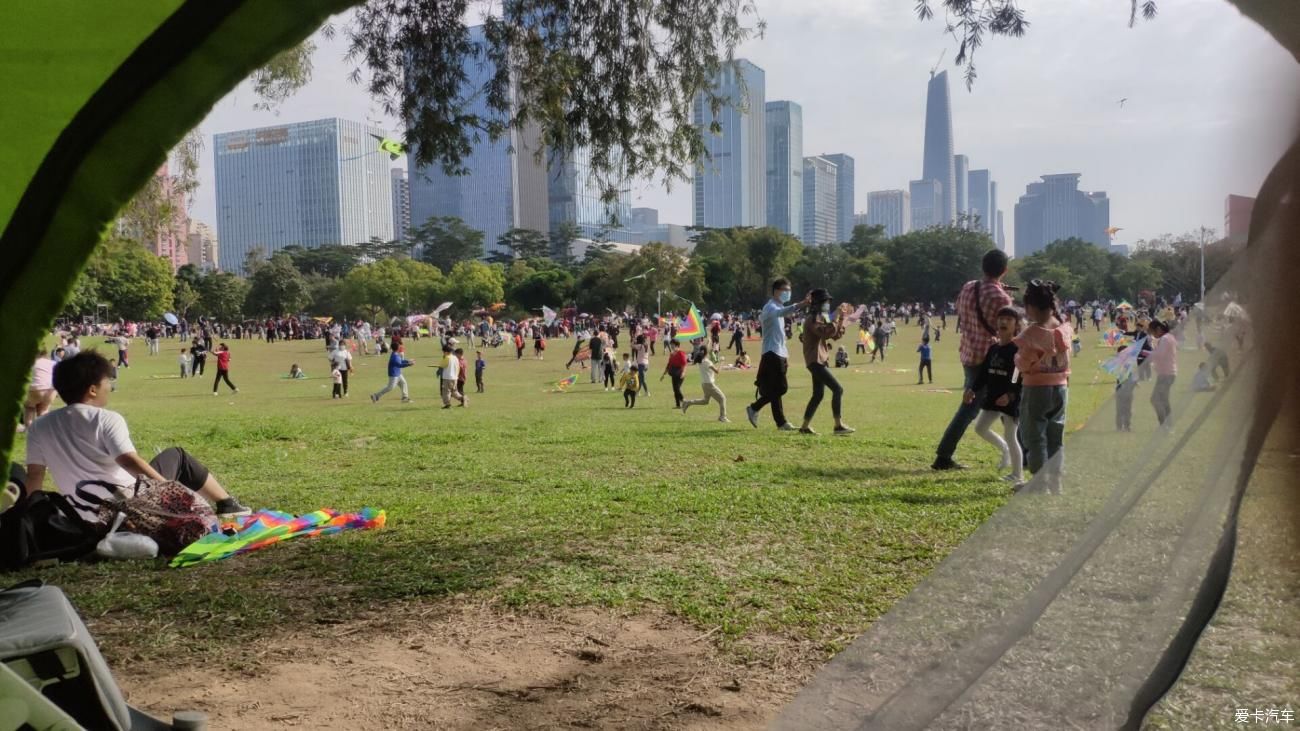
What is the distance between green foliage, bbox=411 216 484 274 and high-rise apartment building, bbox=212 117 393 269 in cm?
393

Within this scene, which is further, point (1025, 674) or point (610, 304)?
point (610, 304)

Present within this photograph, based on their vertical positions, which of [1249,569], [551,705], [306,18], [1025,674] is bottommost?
[551,705]

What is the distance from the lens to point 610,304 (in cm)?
7075

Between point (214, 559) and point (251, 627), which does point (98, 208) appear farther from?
point (214, 559)

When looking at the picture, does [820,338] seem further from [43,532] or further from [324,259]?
[324,259]

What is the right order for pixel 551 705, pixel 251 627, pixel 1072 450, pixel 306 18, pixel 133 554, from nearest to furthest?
pixel 306 18 → pixel 1072 450 → pixel 551 705 → pixel 251 627 → pixel 133 554

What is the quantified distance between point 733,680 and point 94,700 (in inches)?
79.1

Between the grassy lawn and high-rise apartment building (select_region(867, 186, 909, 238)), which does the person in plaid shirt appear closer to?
the grassy lawn

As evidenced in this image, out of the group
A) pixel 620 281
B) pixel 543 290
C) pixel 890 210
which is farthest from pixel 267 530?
pixel 890 210

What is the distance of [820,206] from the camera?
67.9 meters

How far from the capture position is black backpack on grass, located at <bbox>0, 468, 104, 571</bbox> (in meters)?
5.00

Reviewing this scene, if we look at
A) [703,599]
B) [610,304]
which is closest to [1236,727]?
[703,599]

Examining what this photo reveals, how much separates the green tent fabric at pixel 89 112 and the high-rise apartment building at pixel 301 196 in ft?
192

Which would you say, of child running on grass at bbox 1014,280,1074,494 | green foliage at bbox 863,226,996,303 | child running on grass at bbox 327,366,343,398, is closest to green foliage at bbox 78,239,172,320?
child running on grass at bbox 327,366,343,398
